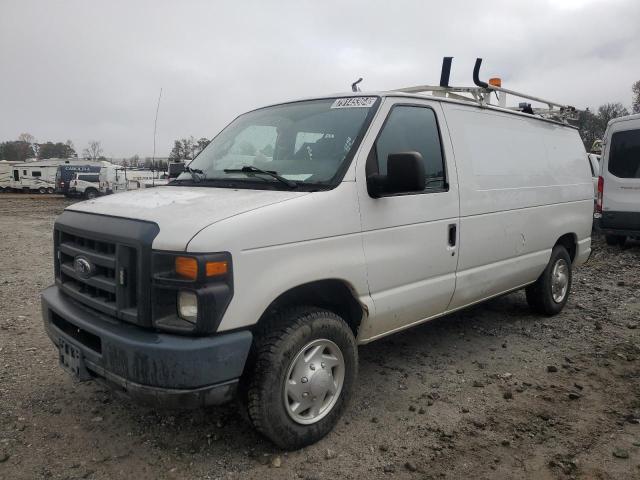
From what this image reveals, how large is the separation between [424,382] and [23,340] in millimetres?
3696

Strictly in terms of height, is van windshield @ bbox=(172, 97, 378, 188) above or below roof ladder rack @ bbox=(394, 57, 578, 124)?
below

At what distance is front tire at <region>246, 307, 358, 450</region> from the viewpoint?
9.03 feet

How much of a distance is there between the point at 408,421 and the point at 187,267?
187 centimetres

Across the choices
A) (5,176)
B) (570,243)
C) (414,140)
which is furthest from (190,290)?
(5,176)

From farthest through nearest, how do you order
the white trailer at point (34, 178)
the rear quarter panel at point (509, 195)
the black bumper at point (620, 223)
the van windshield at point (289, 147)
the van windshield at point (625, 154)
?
the white trailer at point (34, 178), the van windshield at point (625, 154), the black bumper at point (620, 223), the rear quarter panel at point (509, 195), the van windshield at point (289, 147)

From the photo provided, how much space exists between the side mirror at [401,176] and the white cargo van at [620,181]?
26.0ft

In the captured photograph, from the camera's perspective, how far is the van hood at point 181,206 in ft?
8.35

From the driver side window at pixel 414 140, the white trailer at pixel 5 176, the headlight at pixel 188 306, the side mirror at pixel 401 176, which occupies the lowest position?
the headlight at pixel 188 306

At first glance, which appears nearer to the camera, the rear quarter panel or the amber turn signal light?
the amber turn signal light

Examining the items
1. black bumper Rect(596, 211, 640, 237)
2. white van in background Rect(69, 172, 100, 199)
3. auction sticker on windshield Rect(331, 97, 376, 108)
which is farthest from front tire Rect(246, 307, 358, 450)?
white van in background Rect(69, 172, 100, 199)

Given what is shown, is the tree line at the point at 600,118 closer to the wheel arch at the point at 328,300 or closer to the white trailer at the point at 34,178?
the wheel arch at the point at 328,300

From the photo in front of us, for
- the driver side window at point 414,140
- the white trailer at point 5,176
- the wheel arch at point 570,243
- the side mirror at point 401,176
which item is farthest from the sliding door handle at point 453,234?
A: the white trailer at point 5,176

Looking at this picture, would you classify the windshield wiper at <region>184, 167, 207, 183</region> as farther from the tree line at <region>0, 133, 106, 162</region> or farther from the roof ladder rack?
the tree line at <region>0, 133, 106, 162</region>

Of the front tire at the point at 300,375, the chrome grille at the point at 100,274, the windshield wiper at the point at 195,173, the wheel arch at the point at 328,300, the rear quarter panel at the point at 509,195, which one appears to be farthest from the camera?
the rear quarter panel at the point at 509,195
